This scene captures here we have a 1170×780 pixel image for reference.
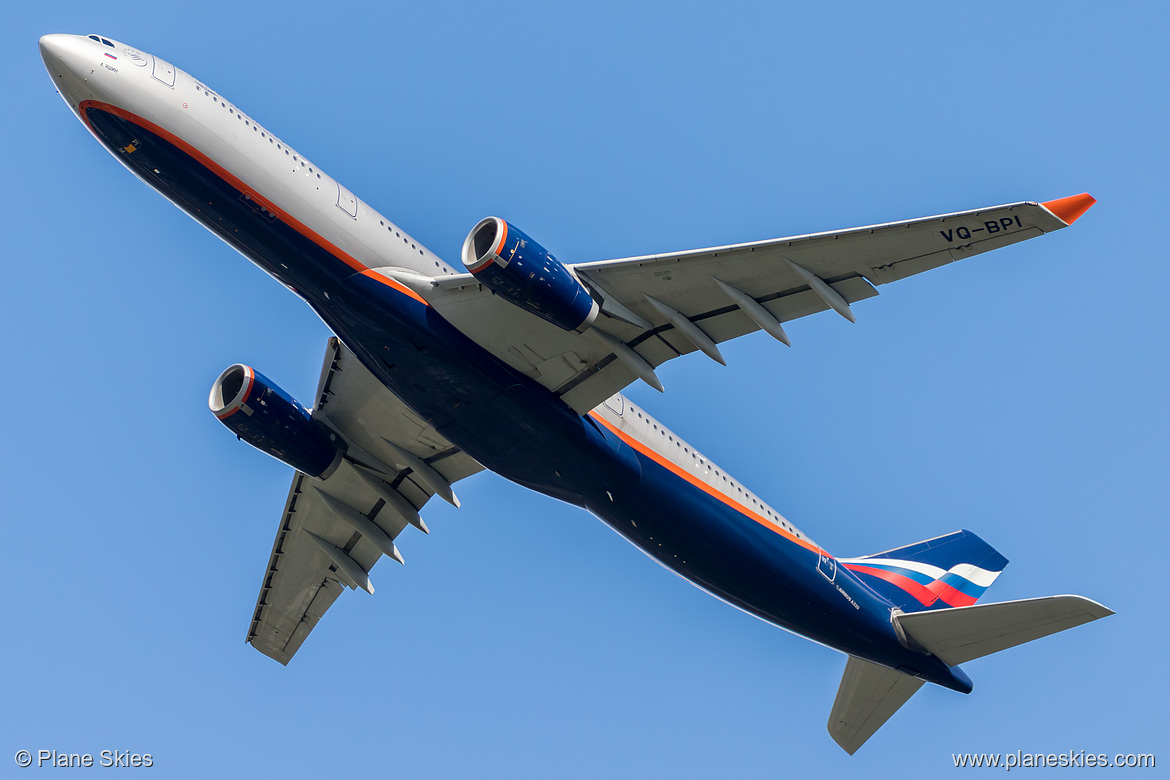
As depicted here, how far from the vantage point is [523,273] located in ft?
67.3

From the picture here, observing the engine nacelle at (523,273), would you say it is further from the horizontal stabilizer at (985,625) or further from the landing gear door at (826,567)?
A: the horizontal stabilizer at (985,625)

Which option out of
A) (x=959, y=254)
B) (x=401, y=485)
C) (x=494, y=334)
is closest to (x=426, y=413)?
(x=494, y=334)

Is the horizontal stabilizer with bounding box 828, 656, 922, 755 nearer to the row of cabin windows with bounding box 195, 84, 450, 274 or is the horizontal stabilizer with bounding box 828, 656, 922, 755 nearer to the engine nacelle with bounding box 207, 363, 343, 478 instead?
the engine nacelle with bounding box 207, 363, 343, 478

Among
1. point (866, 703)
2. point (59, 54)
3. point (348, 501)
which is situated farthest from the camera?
point (348, 501)

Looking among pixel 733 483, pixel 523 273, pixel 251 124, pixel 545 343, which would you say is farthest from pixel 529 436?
pixel 251 124

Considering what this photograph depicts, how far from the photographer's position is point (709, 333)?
75.3 feet

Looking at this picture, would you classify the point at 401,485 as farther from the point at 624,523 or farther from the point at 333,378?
the point at 624,523

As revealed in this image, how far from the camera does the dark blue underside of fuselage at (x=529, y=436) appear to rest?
21.7 metres

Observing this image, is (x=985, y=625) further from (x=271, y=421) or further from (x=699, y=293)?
(x=271, y=421)

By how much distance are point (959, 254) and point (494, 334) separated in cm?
897

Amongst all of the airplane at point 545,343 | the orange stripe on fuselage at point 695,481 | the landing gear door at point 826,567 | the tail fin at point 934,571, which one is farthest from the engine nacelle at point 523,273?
the tail fin at point 934,571

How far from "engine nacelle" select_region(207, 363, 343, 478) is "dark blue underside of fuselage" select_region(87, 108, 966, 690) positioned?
152 inches

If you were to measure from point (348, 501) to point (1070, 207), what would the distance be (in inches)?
754

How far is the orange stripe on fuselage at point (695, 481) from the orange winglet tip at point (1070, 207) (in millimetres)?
9441
